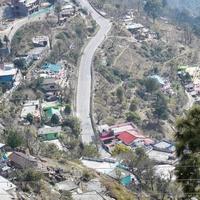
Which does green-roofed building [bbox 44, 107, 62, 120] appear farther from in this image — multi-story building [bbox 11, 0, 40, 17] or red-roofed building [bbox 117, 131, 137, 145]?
multi-story building [bbox 11, 0, 40, 17]

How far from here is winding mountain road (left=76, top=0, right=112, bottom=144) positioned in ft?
118

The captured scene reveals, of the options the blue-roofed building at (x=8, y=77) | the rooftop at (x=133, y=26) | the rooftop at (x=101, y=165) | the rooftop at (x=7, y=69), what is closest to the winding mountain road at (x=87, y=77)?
the rooftop at (x=133, y=26)

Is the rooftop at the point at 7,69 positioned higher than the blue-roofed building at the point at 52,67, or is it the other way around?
the rooftop at the point at 7,69

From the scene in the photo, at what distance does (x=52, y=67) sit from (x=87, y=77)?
3477 millimetres

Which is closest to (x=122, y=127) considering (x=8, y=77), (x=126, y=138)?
(x=126, y=138)

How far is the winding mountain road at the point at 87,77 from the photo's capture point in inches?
1419

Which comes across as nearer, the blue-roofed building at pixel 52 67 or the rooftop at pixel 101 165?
the rooftop at pixel 101 165

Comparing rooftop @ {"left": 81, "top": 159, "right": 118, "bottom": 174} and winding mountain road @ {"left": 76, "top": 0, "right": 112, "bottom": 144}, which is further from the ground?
rooftop @ {"left": 81, "top": 159, "right": 118, "bottom": 174}

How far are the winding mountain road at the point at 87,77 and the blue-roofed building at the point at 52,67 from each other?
2061 mm

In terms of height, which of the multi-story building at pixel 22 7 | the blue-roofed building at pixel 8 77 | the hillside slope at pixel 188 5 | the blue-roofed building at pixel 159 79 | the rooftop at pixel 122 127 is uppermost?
the multi-story building at pixel 22 7

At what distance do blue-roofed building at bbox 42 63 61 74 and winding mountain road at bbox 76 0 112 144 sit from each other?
6.76 ft

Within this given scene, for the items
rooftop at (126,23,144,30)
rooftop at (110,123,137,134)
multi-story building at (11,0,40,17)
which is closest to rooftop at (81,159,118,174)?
rooftop at (110,123,137,134)

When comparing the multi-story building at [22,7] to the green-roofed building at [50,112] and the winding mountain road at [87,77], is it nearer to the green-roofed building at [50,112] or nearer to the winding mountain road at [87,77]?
the winding mountain road at [87,77]

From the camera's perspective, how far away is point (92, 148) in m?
28.9
